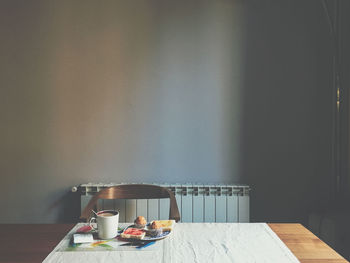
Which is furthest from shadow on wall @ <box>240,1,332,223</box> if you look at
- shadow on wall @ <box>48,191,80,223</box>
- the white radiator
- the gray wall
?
shadow on wall @ <box>48,191,80,223</box>

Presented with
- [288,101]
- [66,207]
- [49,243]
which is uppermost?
[288,101]

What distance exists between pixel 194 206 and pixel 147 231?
3.55 ft

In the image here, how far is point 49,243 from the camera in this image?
3.61ft

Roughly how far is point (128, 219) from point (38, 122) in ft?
3.16

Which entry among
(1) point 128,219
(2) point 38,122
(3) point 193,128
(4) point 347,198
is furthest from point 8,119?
(4) point 347,198

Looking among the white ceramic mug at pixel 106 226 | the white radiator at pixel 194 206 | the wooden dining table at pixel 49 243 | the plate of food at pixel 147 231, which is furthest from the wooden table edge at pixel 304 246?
the white radiator at pixel 194 206

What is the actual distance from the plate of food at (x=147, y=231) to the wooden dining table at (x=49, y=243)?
25 centimetres

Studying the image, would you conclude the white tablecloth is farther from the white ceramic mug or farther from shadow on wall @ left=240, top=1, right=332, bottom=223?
shadow on wall @ left=240, top=1, right=332, bottom=223

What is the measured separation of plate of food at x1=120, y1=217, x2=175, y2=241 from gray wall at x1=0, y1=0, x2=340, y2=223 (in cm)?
113

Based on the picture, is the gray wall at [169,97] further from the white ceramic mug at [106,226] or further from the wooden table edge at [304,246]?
the white ceramic mug at [106,226]

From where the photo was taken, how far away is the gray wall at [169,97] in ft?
7.63

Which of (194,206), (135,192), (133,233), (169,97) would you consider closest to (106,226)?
(133,233)

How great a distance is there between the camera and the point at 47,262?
0.95 metres

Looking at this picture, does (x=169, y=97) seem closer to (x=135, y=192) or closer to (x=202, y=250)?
(x=135, y=192)
